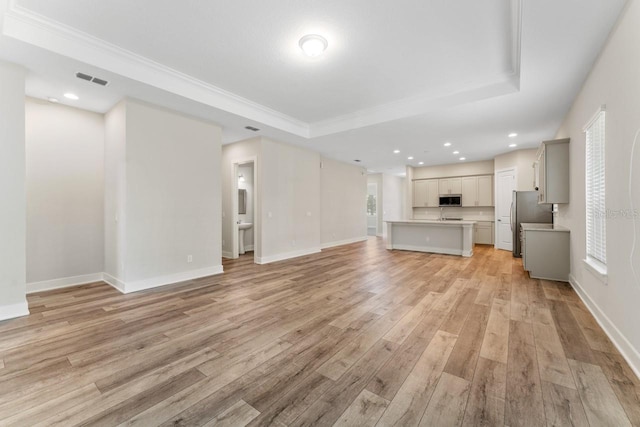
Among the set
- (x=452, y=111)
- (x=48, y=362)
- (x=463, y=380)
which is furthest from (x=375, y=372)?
(x=452, y=111)

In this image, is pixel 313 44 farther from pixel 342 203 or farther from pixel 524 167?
pixel 524 167

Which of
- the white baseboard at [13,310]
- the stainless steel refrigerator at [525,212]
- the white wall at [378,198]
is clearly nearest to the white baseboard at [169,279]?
the white baseboard at [13,310]

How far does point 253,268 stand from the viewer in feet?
17.7

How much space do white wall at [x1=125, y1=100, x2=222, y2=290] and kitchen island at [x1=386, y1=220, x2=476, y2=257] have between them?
4.99 meters

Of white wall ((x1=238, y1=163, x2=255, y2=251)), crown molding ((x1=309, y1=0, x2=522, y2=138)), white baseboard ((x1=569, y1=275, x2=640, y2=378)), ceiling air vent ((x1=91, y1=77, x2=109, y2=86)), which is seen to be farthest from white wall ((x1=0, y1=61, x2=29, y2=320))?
white baseboard ((x1=569, y1=275, x2=640, y2=378))

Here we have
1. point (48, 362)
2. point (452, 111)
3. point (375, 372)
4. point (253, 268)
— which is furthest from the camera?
point (253, 268)

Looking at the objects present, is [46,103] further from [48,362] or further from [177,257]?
[48,362]

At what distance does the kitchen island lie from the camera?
659 centimetres

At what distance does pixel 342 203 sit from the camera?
887 cm

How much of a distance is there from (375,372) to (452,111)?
160 inches

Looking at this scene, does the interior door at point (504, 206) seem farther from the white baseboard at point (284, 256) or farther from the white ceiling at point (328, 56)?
the white baseboard at point (284, 256)

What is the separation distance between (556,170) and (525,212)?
2.56 m

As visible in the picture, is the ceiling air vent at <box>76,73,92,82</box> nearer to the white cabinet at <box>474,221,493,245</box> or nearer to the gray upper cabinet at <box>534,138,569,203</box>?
the gray upper cabinet at <box>534,138,569,203</box>

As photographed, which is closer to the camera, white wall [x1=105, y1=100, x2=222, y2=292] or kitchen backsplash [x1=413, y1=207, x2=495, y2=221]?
white wall [x1=105, y1=100, x2=222, y2=292]
